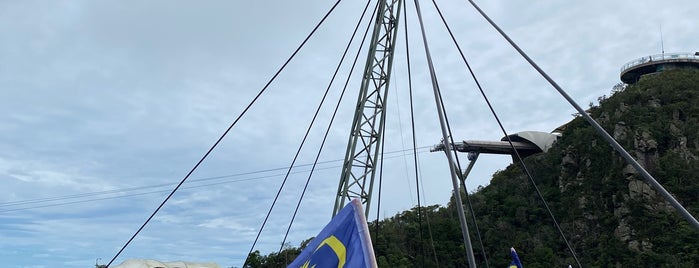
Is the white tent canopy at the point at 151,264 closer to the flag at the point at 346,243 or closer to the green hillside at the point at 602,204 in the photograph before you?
the green hillside at the point at 602,204

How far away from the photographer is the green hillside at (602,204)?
206 ft

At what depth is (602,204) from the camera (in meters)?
70.4

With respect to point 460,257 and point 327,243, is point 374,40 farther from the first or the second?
point 460,257

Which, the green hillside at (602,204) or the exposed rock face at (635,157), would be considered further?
the exposed rock face at (635,157)

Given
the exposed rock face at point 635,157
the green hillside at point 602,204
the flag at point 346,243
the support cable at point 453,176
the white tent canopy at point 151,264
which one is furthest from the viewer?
the exposed rock face at point 635,157

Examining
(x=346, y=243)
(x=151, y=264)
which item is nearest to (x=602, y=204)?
(x=151, y=264)

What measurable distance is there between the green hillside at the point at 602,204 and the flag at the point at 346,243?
57865 millimetres

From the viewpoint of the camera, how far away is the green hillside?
62656 millimetres

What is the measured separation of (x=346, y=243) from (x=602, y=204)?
71.6m

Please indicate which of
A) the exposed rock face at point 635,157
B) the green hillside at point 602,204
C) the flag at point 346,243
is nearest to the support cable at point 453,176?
the flag at point 346,243

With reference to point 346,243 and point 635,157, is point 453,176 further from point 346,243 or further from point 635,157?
point 635,157

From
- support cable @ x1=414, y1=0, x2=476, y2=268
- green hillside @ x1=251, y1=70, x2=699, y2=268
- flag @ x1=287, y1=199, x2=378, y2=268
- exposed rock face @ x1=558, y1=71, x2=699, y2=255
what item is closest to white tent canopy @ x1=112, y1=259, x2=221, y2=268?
green hillside @ x1=251, y1=70, x2=699, y2=268

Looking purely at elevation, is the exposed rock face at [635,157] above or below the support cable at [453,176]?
above

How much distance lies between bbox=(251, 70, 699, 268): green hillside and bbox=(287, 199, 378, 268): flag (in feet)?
190
